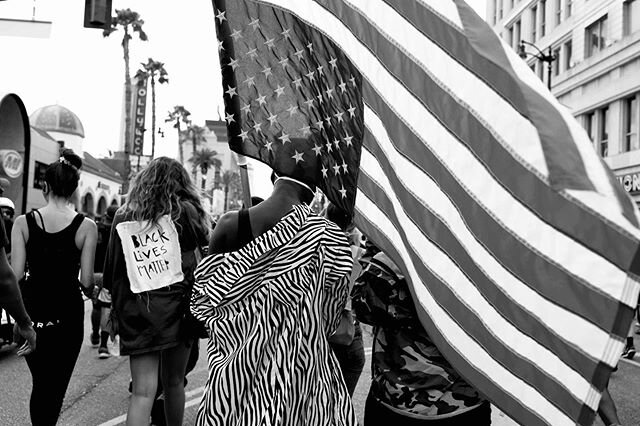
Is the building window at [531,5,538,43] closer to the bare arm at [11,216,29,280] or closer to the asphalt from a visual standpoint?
the asphalt

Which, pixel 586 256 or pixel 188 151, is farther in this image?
pixel 188 151

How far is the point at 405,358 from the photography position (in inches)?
114

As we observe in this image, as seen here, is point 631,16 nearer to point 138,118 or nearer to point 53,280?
point 53,280

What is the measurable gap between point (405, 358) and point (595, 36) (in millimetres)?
32225

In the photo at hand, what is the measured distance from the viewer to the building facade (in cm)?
2747

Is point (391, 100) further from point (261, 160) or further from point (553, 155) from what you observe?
point (553, 155)

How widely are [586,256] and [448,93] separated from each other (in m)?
0.80

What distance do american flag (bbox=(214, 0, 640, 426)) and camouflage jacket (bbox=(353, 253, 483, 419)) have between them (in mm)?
165

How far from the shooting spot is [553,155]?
6.74 ft

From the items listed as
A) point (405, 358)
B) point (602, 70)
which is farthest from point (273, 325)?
point (602, 70)

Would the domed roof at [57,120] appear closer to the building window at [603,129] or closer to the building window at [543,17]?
the building window at [543,17]

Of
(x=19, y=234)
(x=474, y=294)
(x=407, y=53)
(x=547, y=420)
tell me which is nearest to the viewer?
(x=547, y=420)

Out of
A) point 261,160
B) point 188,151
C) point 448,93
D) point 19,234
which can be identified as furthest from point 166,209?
point 188,151

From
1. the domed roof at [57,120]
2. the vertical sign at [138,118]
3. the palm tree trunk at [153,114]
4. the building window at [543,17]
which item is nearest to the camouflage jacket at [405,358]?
the building window at [543,17]
